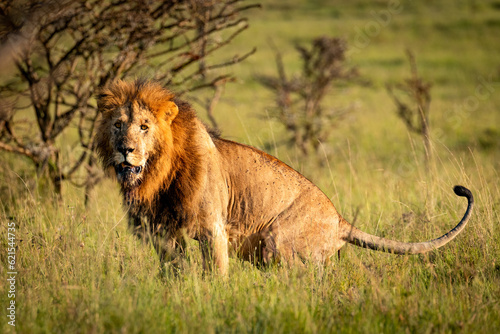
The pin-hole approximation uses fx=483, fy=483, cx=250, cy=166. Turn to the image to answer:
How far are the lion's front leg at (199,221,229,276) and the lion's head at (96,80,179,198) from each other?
64 centimetres

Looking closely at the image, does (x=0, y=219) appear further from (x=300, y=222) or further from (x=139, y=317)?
(x=300, y=222)

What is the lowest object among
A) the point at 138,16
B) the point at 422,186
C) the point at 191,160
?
the point at 422,186

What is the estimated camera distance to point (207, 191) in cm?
411

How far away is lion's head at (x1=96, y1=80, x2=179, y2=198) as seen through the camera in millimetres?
3828

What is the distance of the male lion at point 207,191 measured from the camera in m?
4.00

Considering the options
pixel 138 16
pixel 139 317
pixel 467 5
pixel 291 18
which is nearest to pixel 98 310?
pixel 139 317

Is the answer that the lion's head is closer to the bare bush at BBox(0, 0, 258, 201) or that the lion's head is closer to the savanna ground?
the savanna ground

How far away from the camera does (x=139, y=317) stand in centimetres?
310

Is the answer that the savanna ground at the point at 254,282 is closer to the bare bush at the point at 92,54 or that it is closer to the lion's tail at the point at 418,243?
the lion's tail at the point at 418,243

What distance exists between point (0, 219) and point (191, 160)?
214cm

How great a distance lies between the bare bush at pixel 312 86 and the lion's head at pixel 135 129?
6615 mm

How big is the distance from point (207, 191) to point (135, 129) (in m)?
0.79

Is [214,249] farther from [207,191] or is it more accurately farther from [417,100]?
[417,100]

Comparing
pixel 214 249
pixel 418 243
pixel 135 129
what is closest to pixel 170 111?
pixel 135 129
